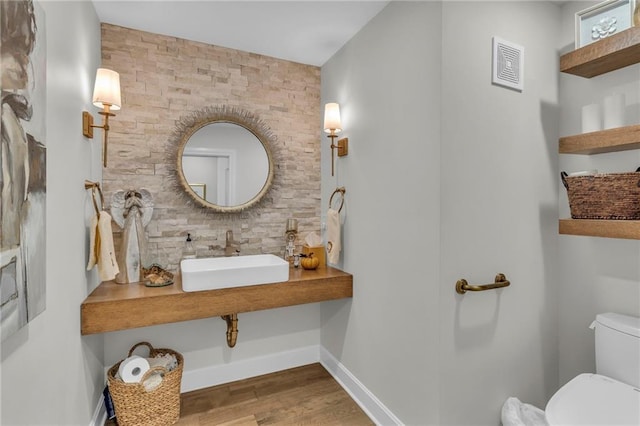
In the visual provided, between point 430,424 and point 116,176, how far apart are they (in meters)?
2.42

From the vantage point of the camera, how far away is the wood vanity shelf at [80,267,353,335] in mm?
1744

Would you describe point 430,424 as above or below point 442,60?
below

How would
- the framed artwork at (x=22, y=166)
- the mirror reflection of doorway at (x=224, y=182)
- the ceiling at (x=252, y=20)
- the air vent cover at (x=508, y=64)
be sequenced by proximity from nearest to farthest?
the framed artwork at (x=22, y=166) → the air vent cover at (x=508, y=64) → the ceiling at (x=252, y=20) → the mirror reflection of doorway at (x=224, y=182)

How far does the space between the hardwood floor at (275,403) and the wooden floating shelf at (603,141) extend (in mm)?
2001

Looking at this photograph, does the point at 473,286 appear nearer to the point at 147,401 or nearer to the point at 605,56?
the point at 605,56

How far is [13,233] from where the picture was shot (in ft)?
3.03

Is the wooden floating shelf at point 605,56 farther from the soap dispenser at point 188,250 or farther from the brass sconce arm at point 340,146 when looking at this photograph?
the soap dispenser at point 188,250

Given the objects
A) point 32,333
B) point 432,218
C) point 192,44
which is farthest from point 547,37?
point 32,333

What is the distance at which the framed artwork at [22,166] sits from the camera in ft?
2.88

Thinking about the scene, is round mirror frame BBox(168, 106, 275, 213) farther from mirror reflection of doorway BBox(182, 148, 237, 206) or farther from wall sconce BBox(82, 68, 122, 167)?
wall sconce BBox(82, 68, 122, 167)

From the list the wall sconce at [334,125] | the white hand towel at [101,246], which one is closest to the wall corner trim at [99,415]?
the white hand towel at [101,246]

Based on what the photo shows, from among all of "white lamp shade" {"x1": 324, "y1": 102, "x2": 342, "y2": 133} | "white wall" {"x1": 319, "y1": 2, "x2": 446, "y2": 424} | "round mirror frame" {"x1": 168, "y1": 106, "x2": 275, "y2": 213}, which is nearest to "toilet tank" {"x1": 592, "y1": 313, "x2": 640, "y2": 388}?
"white wall" {"x1": 319, "y1": 2, "x2": 446, "y2": 424}

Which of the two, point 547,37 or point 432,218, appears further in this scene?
point 547,37

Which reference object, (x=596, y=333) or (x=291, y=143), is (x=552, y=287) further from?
(x=291, y=143)
